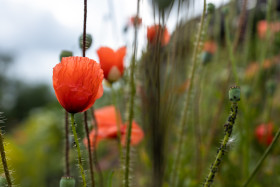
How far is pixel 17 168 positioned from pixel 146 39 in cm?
169

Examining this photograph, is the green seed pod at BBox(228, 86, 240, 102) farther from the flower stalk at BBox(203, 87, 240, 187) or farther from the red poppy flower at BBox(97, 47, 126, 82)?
the red poppy flower at BBox(97, 47, 126, 82)

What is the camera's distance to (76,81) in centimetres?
35

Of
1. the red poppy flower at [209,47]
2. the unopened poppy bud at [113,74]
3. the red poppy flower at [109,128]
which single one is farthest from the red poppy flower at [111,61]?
the red poppy flower at [209,47]

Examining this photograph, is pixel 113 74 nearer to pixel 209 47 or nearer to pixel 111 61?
pixel 111 61

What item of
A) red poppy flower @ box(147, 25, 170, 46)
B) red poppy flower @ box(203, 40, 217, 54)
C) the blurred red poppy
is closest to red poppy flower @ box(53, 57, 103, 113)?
red poppy flower @ box(147, 25, 170, 46)

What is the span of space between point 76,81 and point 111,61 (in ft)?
0.62

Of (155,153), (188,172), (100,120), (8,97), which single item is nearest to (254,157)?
(188,172)

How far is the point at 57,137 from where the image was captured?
2.21 m

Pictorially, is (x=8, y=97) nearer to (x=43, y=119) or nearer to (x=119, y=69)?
(x=43, y=119)

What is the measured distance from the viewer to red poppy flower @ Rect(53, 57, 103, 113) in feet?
1.12

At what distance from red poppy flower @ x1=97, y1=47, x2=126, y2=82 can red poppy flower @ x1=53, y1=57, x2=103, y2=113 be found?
0.55 ft

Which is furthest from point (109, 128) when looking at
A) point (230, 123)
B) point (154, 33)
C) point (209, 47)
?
point (209, 47)

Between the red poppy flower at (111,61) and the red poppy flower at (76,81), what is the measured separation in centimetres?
17

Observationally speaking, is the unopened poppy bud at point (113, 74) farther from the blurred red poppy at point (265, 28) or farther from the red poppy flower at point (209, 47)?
the blurred red poppy at point (265, 28)
